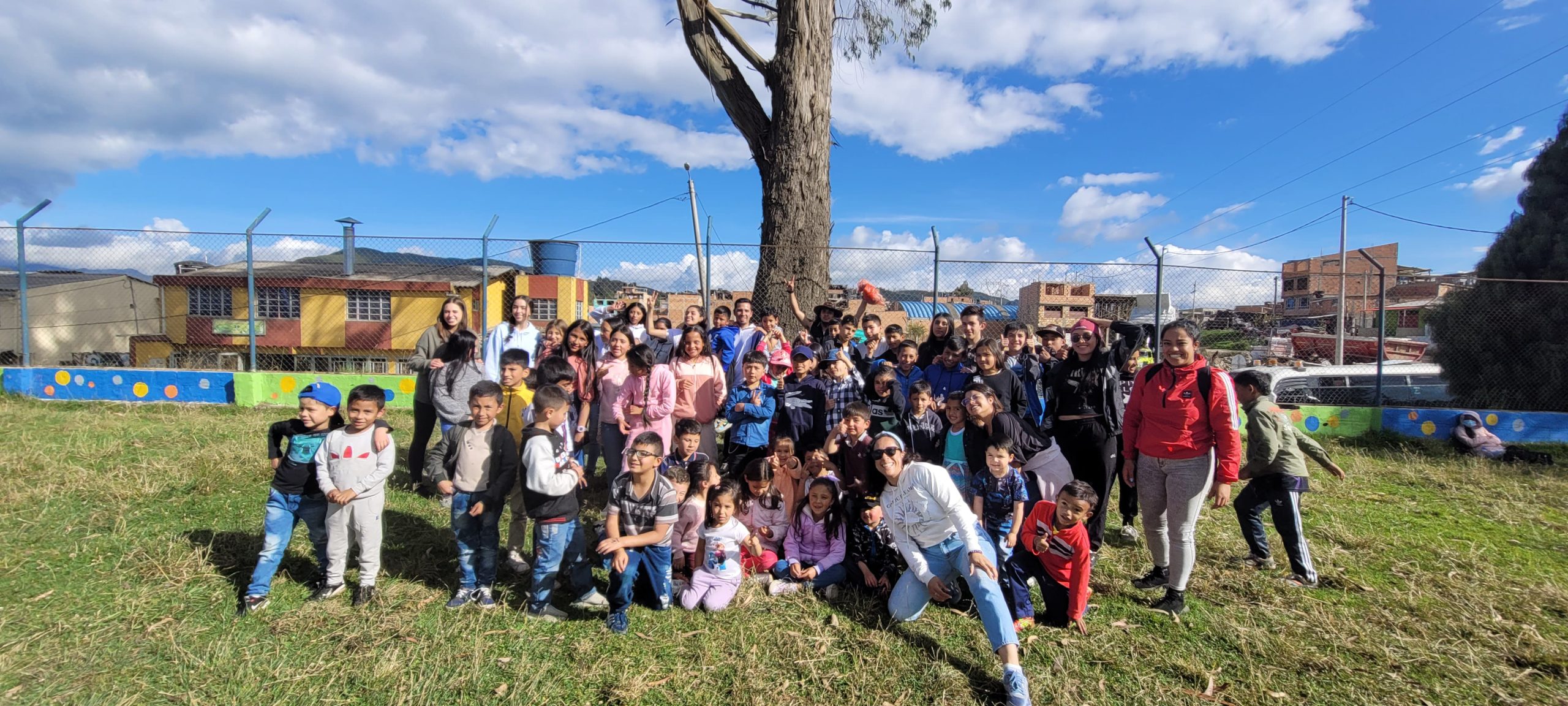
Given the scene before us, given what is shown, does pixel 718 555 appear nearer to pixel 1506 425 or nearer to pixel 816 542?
pixel 816 542

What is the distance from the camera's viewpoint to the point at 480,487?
3.47m

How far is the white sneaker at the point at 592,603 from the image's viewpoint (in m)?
3.45

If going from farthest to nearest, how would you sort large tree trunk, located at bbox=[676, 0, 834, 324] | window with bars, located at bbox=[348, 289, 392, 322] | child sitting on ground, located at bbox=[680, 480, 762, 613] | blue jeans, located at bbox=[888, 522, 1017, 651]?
window with bars, located at bbox=[348, 289, 392, 322] < large tree trunk, located at bbox=[676, 0, 834, 324] < child sitting on ground, located at bbox=[680, 480, 762, 613] < blue jeans, located at bbox=[888, 522, 1017, 651]

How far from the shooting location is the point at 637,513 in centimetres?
349

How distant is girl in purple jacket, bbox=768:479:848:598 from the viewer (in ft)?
12.6

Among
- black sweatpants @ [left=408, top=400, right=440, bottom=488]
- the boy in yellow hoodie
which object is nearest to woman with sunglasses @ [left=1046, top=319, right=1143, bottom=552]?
the boy in yellow hoodie

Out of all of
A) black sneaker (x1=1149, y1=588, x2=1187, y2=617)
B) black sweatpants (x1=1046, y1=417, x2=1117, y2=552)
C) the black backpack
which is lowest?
black sneaker (x1=1149, y1=588, x2=1187, y2=617)

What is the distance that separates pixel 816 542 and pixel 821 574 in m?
0.21

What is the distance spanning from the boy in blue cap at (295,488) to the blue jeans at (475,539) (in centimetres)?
53

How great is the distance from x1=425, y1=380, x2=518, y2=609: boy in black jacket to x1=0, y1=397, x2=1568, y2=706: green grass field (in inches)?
7.7

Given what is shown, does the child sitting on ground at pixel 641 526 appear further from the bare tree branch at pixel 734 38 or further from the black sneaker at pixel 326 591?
the bare tree branch at pixel 734 38

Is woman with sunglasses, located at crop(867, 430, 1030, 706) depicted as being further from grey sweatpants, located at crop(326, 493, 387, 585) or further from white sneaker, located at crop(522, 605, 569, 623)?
grey sweatpants, located at crop(326, 493, 387, 585)

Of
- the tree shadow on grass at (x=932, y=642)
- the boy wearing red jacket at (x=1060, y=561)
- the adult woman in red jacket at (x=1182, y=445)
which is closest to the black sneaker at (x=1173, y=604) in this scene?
the adult woman in red jacket at (x=1182, y=445)

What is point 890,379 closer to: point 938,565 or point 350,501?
point 938,565
